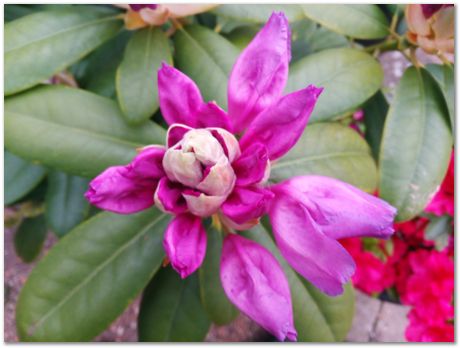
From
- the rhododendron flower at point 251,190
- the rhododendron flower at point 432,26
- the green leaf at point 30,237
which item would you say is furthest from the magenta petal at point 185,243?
the green leaf at point 30,237

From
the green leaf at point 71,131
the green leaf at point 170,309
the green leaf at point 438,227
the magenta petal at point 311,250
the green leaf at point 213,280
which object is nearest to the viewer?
the magenta petal at point 311,250

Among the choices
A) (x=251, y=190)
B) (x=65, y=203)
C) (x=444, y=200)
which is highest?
(x=251, y=190)

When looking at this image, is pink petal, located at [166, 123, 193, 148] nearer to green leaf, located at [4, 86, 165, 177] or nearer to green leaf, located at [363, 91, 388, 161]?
green leaf, located at [4, 86, 165, 177]

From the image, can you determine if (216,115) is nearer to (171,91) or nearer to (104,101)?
(171,91)

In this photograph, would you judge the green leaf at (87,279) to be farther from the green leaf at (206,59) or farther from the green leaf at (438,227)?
the green leaf at (438,227)

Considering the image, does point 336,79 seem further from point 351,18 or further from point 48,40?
point 48,40

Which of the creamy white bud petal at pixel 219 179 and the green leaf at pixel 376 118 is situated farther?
the green leaf at pixel 376 118

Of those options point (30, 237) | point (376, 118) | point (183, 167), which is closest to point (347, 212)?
point (183, 167)

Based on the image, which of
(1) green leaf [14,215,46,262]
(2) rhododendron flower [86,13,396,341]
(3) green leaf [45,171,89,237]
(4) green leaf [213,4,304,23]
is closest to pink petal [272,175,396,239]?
(2) rhododendron flower [86,13,396,341]
